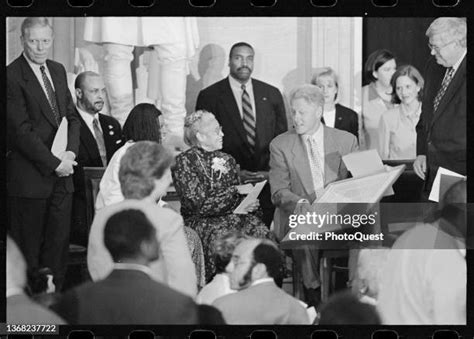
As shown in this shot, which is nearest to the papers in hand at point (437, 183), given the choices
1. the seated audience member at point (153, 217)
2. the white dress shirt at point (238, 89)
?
the white dress shirt at point (238, 89)

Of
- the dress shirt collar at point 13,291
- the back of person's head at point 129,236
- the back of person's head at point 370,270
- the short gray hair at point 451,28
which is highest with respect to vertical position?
the short gray hair at point 451,28

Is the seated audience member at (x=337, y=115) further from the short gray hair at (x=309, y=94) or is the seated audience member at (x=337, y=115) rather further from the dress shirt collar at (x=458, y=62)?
the dress shirt collar at (x=458, y=62)

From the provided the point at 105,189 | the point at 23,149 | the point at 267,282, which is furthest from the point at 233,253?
the point at 23,149

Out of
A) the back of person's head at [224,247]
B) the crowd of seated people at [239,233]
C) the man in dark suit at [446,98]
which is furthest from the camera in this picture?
the man in dark suit at [446,98]

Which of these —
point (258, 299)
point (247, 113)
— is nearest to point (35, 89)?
point (247, 113)

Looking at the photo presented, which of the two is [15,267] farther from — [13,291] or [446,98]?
[446,98]

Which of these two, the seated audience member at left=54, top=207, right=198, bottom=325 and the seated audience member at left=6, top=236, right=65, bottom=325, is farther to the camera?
the seated audience member at left=6, top=236, right=65, bottom=325

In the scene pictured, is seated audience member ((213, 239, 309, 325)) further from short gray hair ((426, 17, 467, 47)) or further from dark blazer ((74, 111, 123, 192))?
short gray hair ((426, 17, 467, 47))

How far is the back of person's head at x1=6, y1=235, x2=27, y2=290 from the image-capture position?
838 centimetres

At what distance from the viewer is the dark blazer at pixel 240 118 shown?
27.8ft

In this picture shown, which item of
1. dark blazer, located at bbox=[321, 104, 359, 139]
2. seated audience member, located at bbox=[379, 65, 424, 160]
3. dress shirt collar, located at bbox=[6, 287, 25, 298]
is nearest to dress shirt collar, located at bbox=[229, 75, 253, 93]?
dark blazer, located at bbox=[321, 104, 359, 139]

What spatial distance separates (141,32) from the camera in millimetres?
8398

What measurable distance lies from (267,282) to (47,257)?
150 centimetres

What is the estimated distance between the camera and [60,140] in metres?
8.45
